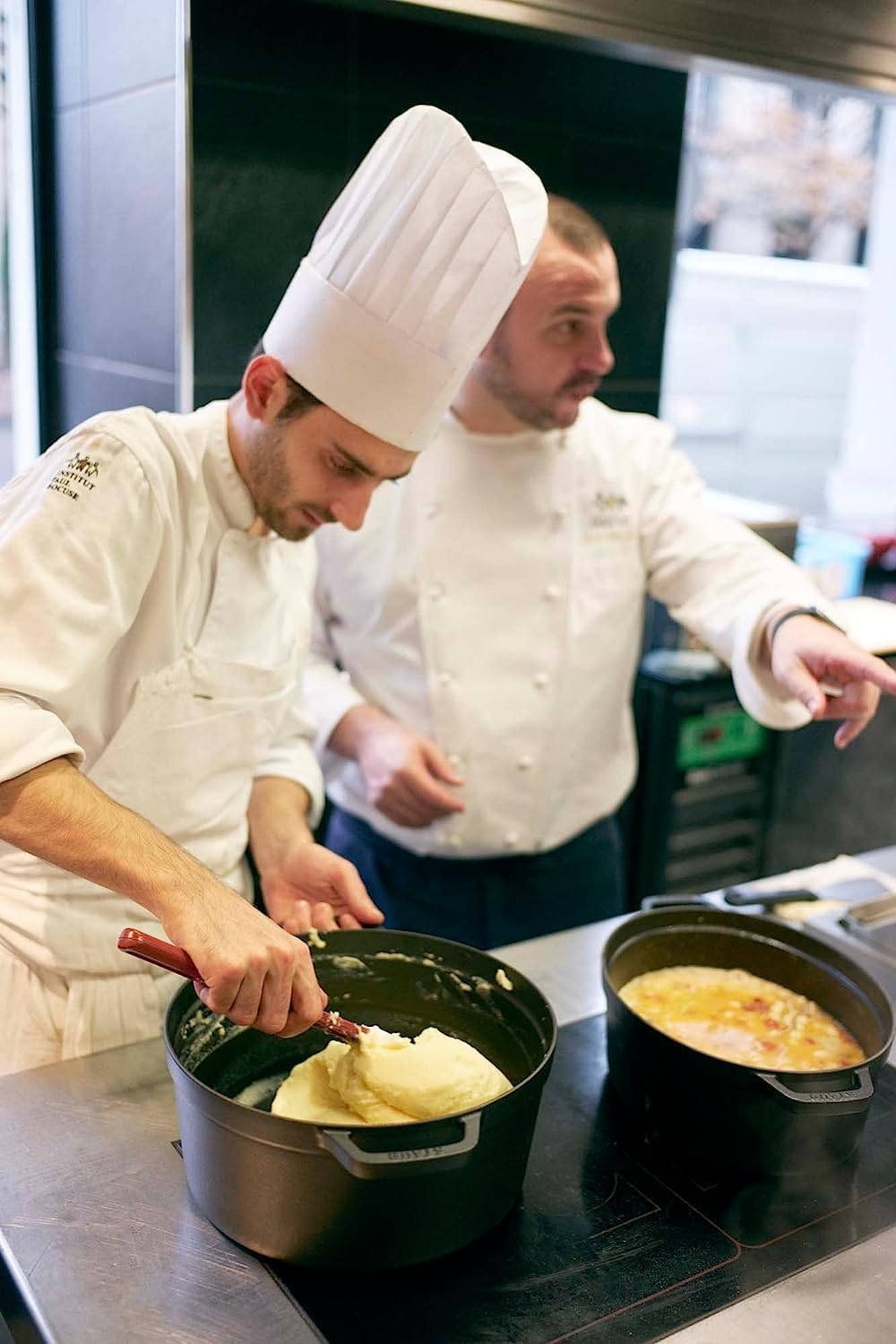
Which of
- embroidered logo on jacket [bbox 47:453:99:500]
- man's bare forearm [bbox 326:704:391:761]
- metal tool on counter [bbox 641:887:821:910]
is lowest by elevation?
metal tool on counter [bbox 641:887:821:910]

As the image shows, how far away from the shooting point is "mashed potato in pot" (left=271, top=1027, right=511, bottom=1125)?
109cm

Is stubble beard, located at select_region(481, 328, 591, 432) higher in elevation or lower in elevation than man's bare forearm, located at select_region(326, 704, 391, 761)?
higher

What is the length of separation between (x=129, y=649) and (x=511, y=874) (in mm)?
1000

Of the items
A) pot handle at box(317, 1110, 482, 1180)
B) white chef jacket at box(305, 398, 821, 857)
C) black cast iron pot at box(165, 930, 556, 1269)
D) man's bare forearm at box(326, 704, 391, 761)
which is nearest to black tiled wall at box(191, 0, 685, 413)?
white chef jacket at box(305, 398, 821, 857)

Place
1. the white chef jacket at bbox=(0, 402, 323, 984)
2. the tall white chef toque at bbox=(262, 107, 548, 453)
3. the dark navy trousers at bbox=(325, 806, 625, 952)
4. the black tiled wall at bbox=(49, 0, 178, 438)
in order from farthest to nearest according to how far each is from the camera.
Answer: the black tiled wall at bbox=(49, 0, 178, 438), the dark navy trousers at bbox=(325, 806, 625, 952), the tall white chef toque at bbox=(262, 107, 548, 453), the white chef jacket at bbox=(0, 402, 323, 984)

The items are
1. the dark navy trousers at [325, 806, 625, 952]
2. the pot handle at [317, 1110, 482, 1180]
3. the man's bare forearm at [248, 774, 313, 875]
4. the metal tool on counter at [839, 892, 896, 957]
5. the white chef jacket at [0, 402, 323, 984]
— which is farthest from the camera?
the dark navy trousers at [325, 806, 625, 952]

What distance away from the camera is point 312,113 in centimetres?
239

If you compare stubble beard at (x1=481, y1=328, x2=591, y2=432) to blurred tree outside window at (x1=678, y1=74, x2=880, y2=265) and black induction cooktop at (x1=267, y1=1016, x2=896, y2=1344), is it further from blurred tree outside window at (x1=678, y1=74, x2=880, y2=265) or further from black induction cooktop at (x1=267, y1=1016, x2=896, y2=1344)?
blurred tree outside window at (x1=678, y1=74, x2=880, y2=265)

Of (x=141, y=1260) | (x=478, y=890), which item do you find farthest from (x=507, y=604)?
(x=141, y=1260)

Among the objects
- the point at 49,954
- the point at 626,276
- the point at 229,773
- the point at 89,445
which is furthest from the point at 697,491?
the point at 49,954

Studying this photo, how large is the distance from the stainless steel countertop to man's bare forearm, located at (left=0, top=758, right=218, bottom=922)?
0.27 m

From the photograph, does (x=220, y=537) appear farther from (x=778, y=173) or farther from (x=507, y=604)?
(x=778, y=173)

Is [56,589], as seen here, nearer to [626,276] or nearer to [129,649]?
[129,649]

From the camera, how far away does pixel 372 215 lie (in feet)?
4.50
